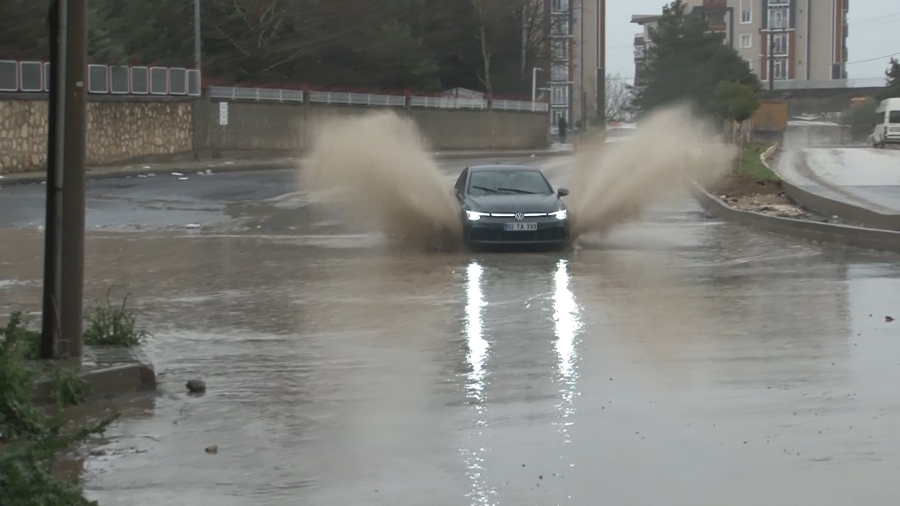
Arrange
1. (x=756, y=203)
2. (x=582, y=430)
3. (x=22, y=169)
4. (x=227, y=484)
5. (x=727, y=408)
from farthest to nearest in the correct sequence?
(x=22, y=169) → (x=756, y=203) → (x=727, y=408) → (x=582, y=430) → (x=227, y=484)

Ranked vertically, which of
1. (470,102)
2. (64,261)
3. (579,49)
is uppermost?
(579,49)

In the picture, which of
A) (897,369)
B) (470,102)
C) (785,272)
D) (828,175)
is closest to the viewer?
(897,369)

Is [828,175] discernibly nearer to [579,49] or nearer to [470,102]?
[470,102]

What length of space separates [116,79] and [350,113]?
19102mm

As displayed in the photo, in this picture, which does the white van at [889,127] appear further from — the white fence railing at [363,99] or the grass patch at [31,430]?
the grass patch at [31,430]

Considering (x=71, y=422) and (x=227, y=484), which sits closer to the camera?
(x=227, y=484)

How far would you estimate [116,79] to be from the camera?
43406 millimetres

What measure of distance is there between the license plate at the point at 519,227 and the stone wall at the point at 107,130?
→ 22719 millimetres

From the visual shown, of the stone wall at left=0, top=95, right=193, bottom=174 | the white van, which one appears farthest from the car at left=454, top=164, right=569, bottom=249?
the white van

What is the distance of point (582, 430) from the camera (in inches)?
300

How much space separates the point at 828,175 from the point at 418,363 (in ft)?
89.5

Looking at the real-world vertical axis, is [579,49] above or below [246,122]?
above

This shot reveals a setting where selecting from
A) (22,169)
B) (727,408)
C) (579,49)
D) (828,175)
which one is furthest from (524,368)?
(579,49)

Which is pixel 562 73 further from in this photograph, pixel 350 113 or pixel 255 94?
pixel 255 94
